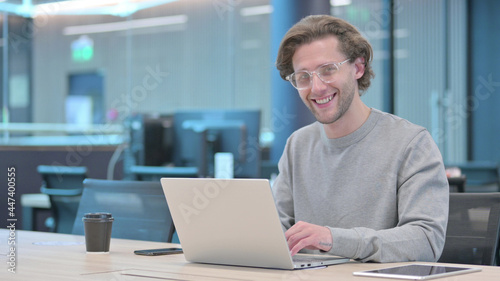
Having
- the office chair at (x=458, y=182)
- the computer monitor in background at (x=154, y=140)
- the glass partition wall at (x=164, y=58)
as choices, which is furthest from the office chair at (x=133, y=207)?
the glass partition wall at (x=164, y=58)

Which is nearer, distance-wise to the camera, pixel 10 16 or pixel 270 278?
pixel 270 278

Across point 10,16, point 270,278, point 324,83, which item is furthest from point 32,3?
point 270,278

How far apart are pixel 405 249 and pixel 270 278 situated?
0.41 metres

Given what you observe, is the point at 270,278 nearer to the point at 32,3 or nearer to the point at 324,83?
the point at 324,83

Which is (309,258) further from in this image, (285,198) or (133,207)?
(133,207)

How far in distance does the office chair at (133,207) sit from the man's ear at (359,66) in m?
0.74

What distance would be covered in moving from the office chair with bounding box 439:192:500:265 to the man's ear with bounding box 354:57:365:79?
0.45m

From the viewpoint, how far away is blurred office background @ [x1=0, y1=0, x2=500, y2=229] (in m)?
7.62

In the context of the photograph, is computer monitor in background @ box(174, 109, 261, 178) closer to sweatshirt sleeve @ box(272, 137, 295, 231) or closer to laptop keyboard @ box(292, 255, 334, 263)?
sweatshirt sleeve @ box(272, 137, 295, 231)

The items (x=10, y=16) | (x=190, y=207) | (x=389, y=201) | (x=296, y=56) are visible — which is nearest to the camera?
(x=190, y=207)

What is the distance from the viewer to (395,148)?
1.82 metres

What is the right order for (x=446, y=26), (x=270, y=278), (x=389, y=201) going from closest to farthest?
(x=270, y=278) → (x=389, y=201) → (x=446, y=26)

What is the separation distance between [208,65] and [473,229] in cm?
666

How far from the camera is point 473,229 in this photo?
190cm
